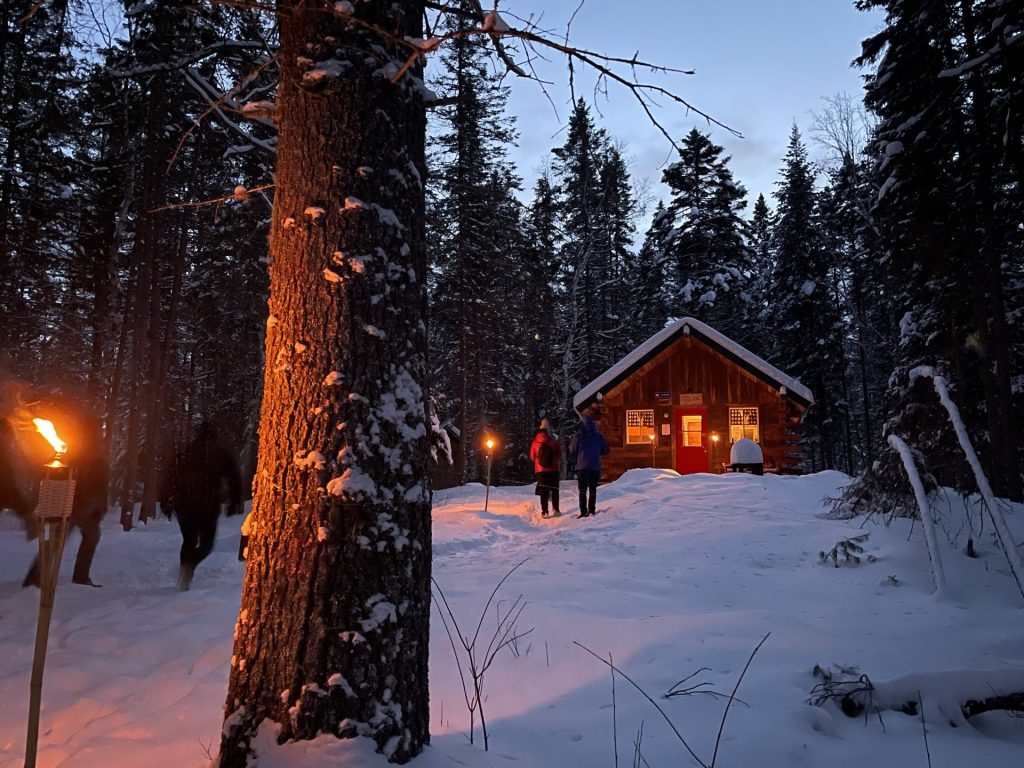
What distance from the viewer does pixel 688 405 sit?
20.1m

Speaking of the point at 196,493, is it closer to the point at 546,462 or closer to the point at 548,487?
the point at 546,462

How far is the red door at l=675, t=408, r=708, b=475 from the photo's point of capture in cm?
2003

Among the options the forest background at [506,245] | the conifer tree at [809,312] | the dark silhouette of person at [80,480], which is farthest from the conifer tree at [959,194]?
the conifer tree at [809,312]

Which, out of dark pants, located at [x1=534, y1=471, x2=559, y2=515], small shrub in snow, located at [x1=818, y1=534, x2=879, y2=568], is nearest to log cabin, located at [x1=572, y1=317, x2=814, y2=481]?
dark pants, located at [x1=534, y1=471, x2=559, y2=515]

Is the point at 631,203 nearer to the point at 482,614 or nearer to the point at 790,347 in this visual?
the point at 790,347

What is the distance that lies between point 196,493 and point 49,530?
492cm

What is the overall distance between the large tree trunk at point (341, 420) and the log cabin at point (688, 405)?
58.7ft

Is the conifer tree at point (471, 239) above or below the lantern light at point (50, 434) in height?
above

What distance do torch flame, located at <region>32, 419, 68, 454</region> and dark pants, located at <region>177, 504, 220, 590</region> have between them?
4.87 meters

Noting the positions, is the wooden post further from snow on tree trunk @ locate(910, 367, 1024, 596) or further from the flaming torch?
snow on tree trunk @ locate(910, 367, 1024, 596)

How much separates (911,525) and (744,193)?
29636 millimetres

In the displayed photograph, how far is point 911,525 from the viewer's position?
6016 mm

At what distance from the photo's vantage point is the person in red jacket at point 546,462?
1234cm

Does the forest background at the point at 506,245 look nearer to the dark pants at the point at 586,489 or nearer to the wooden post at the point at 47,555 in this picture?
the wooden post at the point at 47,555
